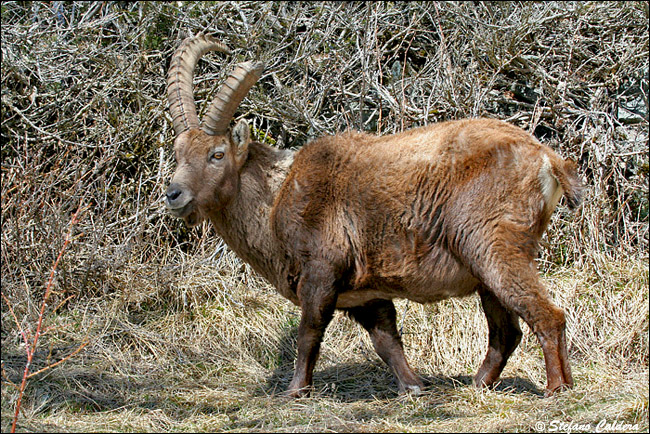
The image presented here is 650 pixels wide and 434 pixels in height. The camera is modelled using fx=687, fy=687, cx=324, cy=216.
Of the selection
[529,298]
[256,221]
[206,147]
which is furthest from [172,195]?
[529,298]

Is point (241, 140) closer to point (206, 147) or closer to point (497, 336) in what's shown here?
point (206, 147)

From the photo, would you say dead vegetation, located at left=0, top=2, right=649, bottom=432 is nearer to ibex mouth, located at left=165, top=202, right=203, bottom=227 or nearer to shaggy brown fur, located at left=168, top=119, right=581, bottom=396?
shaggy brown fur, located at left=168, top=119, right=581, bottom=396

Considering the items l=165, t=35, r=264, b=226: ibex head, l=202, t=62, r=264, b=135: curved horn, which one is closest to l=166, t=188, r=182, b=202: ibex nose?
l=165, t=35, r=264, b=226: ibex head

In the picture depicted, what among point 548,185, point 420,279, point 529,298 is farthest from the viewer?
point 420,279

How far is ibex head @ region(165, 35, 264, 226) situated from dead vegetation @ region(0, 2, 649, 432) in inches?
56.5

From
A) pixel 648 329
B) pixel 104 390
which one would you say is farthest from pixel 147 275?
pixel 648 329

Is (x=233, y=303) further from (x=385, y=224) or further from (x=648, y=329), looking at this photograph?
(x=648, y=329)

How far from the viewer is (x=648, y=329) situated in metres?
6.27

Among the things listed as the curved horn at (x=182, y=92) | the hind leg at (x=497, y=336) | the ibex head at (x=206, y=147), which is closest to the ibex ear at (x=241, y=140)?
the ibex head at (x=206, y=147)

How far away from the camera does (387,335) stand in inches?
232

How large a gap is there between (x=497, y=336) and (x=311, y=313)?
1.55m

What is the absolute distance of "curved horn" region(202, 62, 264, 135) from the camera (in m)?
5.66

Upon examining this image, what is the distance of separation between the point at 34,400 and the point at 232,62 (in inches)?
186

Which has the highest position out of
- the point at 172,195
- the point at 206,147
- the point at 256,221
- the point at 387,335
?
the point at 206,147
